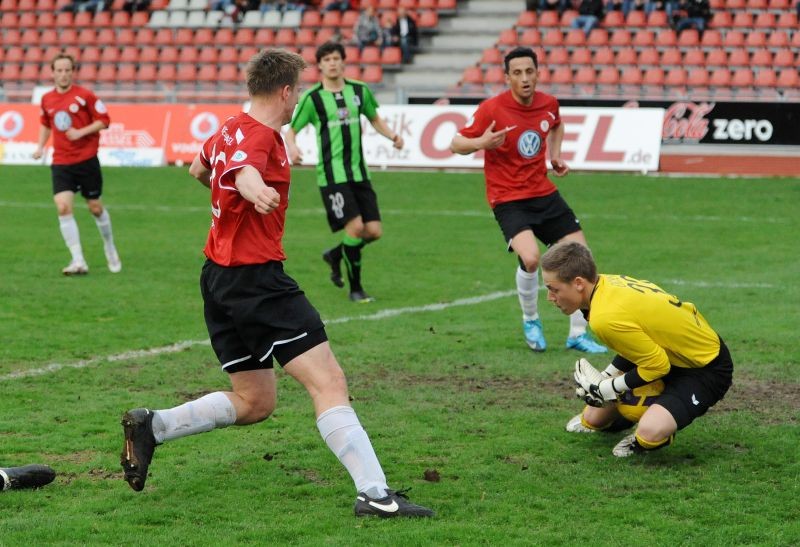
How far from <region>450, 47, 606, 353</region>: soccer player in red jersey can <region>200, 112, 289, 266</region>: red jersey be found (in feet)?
12.5

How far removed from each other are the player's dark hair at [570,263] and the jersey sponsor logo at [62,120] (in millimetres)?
8112

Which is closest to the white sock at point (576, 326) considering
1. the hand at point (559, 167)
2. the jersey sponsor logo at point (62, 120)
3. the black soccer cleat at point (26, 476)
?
the hand at point (559, 167)

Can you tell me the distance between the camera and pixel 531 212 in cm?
913

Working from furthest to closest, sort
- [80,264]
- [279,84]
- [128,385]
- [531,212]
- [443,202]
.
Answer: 1. [443,202]
2. [80,264]
3. [531,212]
4. [128,385]
5. [279,84]

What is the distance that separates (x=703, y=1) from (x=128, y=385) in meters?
21.1

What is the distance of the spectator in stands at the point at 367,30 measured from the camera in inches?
1145

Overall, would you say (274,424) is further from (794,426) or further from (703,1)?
(703,1)

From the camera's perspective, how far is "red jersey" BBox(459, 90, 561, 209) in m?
9.11

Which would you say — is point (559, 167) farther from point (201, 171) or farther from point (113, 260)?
point (113, 260)

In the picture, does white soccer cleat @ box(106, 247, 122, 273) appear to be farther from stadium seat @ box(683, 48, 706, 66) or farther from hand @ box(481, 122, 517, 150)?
stadium seat @ box(683, 48, 706, 66)

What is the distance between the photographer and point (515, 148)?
9141 mm

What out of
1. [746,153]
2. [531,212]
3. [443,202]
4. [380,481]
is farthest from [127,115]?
[380,481]

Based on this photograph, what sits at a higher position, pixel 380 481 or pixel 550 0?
pixel 550 0

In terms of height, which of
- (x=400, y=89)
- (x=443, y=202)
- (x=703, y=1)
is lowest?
(x=443, y=202)
